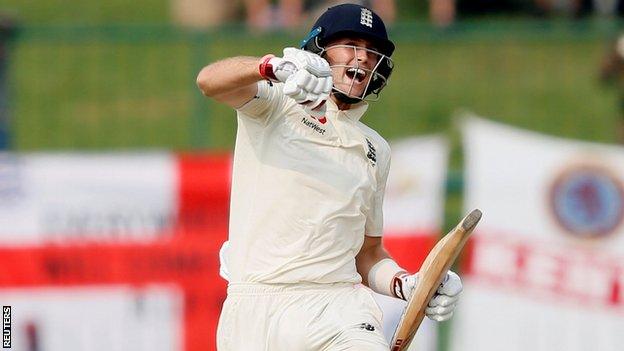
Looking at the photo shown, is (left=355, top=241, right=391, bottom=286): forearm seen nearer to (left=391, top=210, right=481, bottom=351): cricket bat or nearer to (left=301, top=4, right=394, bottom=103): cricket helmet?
(left=391, top=210, right=481, bottom=351): cricket bat

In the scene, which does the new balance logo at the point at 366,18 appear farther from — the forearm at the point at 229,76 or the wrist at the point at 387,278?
the wrist at the point at 387,278

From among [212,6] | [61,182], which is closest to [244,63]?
[61,182]

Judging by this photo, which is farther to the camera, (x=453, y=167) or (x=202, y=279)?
(x=453, y=167)

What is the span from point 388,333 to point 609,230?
1.70 metres

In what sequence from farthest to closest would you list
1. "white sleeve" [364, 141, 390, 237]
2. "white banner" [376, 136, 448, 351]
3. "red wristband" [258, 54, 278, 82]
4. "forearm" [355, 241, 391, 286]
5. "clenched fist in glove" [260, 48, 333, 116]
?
"white banner" [376, 136, 448, 351], "forearm" [355, 241, 391, 286], "white sleeve" [364, 141, 390, 237], "red wristband" [258, 54, 278, 82], "clenched fist in glove" [260, 48, 333, 116]

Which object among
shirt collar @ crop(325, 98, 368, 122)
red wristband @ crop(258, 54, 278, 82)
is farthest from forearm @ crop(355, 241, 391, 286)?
red wristband @ crop(258, 54, 278, 82)

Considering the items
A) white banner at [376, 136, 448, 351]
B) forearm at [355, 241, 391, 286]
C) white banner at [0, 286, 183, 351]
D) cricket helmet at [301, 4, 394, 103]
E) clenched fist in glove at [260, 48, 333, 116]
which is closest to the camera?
clenched fist in glove at [260, 48, 333, 116]

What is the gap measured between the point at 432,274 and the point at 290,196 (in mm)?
683

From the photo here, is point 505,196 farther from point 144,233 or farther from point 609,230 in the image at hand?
point 144,233

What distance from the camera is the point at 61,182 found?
32.3 feet

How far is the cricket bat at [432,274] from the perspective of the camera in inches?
248

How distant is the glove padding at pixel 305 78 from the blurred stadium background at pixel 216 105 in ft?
16.6

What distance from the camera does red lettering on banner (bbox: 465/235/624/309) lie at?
1036cm

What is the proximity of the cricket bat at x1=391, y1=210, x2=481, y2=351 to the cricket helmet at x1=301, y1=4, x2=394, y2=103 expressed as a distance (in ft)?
2.16
